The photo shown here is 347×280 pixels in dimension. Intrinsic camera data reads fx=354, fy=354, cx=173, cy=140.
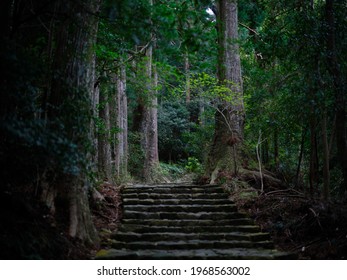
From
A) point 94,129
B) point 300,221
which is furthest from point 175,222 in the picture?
point 94,129

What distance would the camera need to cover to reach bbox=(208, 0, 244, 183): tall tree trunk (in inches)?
387

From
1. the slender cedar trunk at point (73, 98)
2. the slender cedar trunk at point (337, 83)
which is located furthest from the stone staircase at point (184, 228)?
the slender cedar trunk at point (337, 83)

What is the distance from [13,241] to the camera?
4.27 metres

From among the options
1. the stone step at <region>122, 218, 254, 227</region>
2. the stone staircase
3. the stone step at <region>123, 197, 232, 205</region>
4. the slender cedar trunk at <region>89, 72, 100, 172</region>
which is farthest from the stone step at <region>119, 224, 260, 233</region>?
the slender cedar trunk at <region>89, 72, 100, 172</region>

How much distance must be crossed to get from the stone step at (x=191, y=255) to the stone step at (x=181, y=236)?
0.60 meters

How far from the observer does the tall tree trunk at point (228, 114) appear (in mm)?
9821

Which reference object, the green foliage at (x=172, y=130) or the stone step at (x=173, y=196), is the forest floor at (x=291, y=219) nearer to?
the stone step at (x=173, y=196)

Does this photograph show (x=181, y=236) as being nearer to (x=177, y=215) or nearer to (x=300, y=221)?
(x=177, y=215)

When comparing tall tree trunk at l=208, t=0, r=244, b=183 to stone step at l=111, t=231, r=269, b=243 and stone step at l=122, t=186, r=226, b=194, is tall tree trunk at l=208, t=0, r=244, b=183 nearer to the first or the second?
stone step at l=122, t=186, r=226, b=194

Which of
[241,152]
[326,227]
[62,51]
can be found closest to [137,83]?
[241,152]

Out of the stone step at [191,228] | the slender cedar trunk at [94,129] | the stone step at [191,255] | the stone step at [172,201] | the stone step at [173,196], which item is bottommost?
the stone step at [191,255]

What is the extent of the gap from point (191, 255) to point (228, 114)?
18.8 ft

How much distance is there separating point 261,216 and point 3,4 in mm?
6155

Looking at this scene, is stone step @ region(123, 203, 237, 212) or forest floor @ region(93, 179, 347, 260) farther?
stone step @ region(123, 203, 237, 212)
